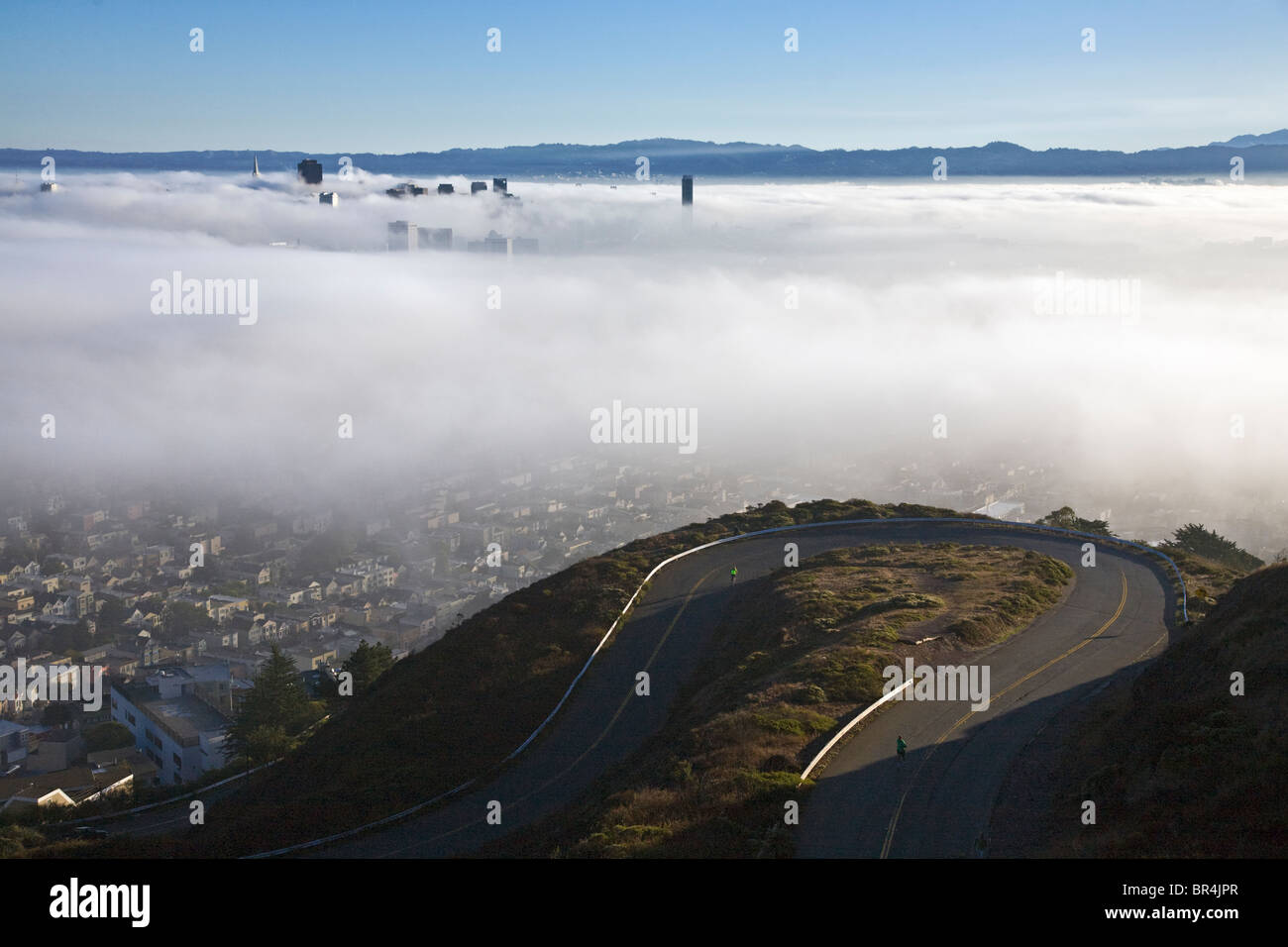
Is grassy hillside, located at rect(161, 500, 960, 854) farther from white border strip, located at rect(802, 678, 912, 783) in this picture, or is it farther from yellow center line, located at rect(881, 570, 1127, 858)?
yellow center line, located at rect(881, 570, 1127, 858)

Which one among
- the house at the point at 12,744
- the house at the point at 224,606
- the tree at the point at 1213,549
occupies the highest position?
the tree at the point at 1213,549

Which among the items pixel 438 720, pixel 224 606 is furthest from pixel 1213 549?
pixel 224 606

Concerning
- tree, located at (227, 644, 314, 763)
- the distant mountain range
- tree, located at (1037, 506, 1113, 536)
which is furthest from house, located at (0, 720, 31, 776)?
the distant mountain range

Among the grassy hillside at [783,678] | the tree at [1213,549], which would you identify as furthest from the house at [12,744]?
the tree at [1213,549]

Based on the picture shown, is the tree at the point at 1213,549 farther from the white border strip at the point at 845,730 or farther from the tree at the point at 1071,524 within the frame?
the white border strip at the point at 845,730

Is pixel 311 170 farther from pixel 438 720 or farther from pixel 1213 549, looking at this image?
pixel 438 720

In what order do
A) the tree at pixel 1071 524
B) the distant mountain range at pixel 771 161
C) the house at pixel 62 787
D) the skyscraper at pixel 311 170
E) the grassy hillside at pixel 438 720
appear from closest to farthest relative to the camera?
the grassy hillside at pixel 438 720 → the house at pixel 62 787 → the tree at pixel 1071 524 → the distant mountain range at pixel 771 161 → the skyscraper at pixel 311 170
